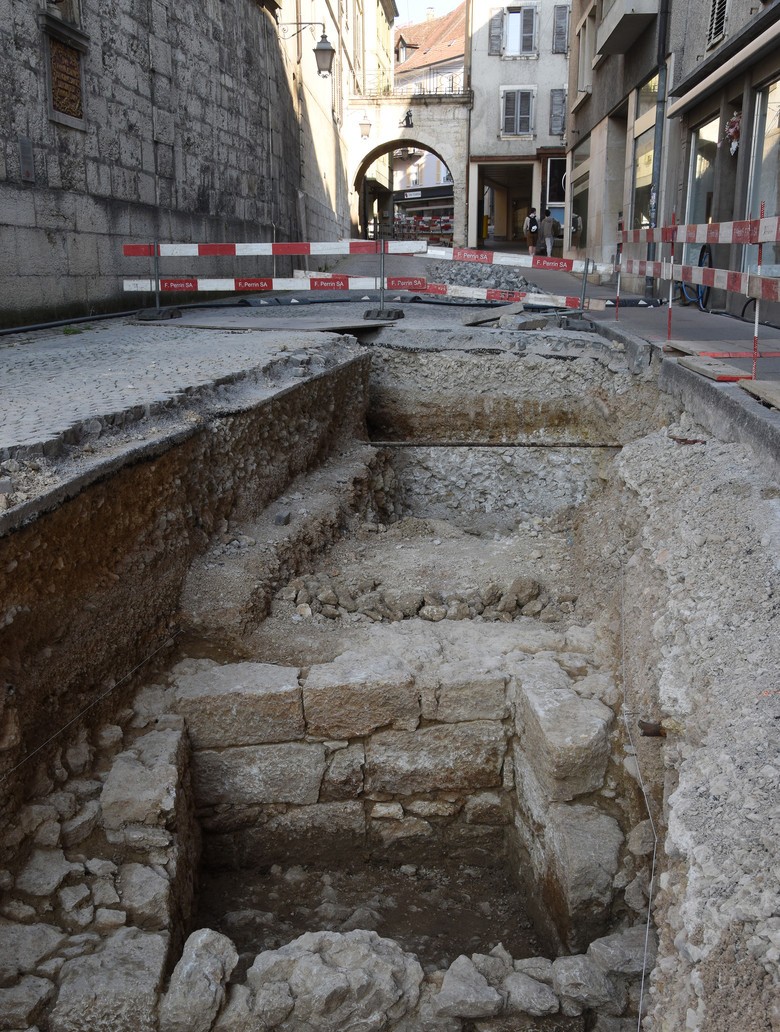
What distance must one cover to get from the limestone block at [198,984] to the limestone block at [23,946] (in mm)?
352

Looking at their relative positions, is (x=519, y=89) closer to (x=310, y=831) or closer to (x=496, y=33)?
(x=496, y=33)

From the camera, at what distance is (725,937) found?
179 cm

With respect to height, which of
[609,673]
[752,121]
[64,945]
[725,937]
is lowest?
[64,945]

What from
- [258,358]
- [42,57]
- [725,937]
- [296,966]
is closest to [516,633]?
[296,966]

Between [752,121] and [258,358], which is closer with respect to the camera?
[258,358]

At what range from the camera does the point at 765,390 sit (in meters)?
4.29

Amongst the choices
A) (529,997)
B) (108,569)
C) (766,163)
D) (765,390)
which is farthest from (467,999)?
(766,163)

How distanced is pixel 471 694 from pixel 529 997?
127cm

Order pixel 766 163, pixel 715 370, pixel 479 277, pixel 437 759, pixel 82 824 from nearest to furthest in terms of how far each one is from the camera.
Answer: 1. pixel 82 824
2. pixel 437 759
3. pixel 715 370
4. pixel 766 163
5. pixel 479 277

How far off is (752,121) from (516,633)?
8.04m

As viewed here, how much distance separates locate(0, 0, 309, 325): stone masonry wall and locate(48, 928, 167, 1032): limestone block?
21.2 feet

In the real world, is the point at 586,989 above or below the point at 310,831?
above

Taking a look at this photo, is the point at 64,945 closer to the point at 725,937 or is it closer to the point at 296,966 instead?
the point at 296,966

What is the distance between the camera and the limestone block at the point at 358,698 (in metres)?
3.49
